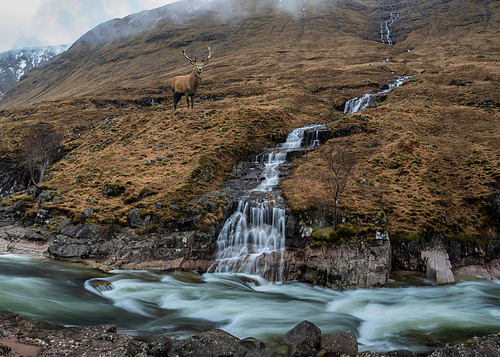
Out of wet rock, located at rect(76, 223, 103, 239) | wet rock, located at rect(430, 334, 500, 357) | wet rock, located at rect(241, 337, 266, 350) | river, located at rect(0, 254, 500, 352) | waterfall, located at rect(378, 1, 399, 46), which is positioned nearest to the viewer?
wet rock, located at rect(430, 334, 500, 357)

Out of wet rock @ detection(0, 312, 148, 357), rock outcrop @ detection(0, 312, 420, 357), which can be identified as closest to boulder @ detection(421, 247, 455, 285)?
rock outcrop @ detection(0, 312, 420, 357)

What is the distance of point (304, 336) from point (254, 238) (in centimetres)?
985

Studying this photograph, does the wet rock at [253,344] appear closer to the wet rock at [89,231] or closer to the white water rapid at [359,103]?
the wet rock at [89,231]

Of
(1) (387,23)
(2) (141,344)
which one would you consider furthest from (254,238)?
(1) (387,23)

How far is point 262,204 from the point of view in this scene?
66.3 feet

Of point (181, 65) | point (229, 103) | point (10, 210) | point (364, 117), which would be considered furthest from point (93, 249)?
point (181, 65)

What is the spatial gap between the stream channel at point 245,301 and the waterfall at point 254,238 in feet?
0.24

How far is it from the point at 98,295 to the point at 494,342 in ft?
53.5

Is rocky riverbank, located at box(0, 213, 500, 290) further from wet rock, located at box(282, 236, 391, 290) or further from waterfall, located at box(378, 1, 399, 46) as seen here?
waterfall, located at box(378, 1, 399, 46)

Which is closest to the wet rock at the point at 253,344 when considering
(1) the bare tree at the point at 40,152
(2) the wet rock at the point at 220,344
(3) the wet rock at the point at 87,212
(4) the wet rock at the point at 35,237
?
(2) the wet rock at the point at 220,344

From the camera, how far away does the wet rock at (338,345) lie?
8969 mm

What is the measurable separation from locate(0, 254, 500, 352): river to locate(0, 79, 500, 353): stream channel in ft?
0.15

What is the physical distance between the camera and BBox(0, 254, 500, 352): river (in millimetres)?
11023

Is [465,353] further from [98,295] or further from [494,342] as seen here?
[98,295]
